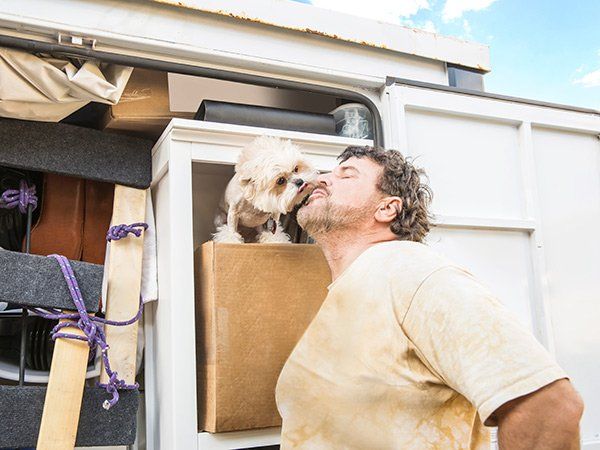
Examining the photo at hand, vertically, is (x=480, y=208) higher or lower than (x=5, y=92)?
lower

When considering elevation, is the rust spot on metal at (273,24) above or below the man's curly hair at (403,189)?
above

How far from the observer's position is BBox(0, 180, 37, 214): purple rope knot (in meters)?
1.54

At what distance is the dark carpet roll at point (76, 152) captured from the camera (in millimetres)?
1463

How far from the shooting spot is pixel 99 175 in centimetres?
155

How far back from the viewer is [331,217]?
1.36 meters

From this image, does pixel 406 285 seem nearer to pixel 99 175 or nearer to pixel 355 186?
pixel 355 186

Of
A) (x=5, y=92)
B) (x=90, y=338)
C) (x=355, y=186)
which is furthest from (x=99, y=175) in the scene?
(x=355, y=186)

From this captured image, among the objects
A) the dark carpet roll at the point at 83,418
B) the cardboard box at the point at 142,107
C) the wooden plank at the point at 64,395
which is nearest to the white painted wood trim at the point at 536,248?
the cardboard box at the point at 142,107

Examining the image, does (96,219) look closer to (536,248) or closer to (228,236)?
(228,236)

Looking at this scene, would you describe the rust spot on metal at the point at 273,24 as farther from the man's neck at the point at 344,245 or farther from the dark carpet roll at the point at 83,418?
the dark carpet roll at the point at 83,418

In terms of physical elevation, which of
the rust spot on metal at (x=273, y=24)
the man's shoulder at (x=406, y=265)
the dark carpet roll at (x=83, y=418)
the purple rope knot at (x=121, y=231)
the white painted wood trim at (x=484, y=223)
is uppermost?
the rust spot on metal at (x=273, y=24)

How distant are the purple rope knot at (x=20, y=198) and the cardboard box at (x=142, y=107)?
249mm

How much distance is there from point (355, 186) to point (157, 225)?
53 centimetres

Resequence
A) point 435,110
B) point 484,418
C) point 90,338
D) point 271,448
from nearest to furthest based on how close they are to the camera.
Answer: point 484,418
point 90,338
point 271,448
point 435,110
